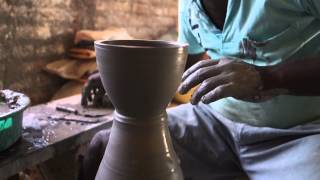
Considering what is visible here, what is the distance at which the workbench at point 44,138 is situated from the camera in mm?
1170

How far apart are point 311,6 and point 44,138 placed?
93 cm

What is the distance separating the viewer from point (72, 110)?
1.65 m

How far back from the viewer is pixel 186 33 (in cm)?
158

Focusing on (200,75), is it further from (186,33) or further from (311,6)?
(186,33)

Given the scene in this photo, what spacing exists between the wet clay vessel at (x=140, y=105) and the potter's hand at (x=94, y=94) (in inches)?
25.2

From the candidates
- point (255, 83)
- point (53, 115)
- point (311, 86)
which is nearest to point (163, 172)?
point (255, 83)

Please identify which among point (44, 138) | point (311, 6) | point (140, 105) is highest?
point (311, 6)

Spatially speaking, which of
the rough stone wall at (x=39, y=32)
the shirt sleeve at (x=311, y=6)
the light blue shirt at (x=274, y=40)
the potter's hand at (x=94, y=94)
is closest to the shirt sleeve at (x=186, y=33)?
the light blue shirt at (x=274, y=40)

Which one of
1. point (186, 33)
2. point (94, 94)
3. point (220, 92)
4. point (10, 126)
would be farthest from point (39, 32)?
point (220, 92)

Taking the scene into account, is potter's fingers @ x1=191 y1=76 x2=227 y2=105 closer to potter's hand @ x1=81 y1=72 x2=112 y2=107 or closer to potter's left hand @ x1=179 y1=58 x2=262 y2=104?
potter's left hand @ x1=179 y1=58 x2=262 y2=104

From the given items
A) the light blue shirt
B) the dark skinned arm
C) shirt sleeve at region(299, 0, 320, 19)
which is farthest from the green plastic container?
shirt sleeve at region(299, 0, 320, 19)

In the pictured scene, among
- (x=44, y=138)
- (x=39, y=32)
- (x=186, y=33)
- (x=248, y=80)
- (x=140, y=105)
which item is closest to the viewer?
(x=140, y=105)

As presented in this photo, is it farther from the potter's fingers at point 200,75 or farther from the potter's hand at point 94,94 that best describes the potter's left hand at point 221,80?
the potter's hand at point 94,94

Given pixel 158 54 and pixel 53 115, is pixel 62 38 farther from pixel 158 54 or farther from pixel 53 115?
pixel 158 54
